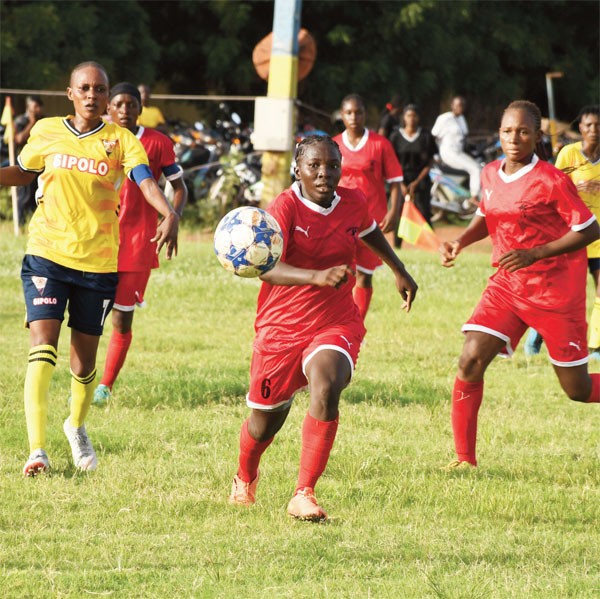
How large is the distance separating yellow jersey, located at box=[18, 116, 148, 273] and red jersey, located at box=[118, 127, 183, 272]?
1839 millimetres

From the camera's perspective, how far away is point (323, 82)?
28500 mm

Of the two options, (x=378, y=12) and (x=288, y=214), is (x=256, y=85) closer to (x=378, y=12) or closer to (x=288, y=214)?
(x=378, y=12)

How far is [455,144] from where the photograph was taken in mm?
21953

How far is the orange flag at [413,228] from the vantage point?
14.4 metres

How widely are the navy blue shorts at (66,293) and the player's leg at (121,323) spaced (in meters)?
1.80

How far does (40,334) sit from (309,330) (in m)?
1.66

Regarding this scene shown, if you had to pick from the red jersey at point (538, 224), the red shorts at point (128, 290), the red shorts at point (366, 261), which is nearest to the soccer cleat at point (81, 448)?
the red shorts at point (128, 290)

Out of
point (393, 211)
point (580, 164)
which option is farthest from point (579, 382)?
point (393, 211)

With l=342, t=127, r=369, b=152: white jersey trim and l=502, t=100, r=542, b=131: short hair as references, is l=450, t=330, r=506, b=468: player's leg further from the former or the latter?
l=342, t=127, r=369, b=152: white jersey trim

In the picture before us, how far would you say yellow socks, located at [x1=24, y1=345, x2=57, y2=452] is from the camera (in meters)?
6.84

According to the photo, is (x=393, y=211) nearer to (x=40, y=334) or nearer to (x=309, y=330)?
(x=40, y=334)

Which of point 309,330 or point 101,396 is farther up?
point 309,330

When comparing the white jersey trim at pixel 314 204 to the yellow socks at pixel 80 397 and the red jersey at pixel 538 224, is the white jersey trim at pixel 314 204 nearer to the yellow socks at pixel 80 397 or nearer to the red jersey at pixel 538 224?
the red jersey at pixel 538 224

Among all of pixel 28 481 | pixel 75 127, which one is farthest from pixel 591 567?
pixel 75 127
